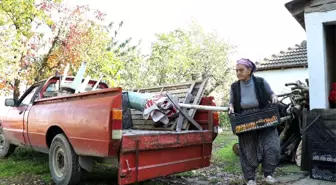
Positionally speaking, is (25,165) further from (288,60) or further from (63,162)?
→ (288,60)

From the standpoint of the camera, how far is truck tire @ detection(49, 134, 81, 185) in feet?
15.4

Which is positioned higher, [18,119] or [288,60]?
[288,60]

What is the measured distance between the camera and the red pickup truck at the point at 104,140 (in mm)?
4090

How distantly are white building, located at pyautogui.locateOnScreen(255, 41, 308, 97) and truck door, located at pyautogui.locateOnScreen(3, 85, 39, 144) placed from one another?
1311 cm

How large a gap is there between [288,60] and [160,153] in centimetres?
1434

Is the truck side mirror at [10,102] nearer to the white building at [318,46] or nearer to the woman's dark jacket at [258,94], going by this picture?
the woman's dark jacket at [258,94]

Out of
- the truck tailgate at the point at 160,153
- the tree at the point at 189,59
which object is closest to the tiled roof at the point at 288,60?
the tree at the point at 189,59

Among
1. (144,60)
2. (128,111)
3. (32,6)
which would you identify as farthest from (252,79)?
(144,60)

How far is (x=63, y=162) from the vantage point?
16.8ft

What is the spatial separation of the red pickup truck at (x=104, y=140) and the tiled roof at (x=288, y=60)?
12279mm

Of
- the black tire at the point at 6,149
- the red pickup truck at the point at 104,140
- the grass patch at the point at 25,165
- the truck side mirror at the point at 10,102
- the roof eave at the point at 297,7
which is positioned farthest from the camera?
the black tire at the point at 6,149

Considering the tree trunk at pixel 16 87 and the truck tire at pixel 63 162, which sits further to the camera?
the tree trunk at pixel 16 87

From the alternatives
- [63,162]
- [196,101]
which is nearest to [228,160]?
[196,101]

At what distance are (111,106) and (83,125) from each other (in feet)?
2.06
